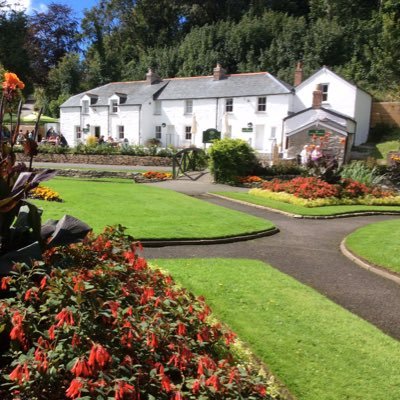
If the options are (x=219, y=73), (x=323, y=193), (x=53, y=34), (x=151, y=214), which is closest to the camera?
(x=151, y=214)

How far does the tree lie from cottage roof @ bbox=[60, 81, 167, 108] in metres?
21.9

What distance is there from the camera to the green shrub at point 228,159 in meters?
22.4

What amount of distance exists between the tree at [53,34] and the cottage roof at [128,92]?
21.9 meters

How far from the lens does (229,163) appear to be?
22594mm

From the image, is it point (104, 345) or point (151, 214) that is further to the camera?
point (151, 214)

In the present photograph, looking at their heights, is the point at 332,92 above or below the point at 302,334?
above

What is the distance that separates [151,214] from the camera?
12.1 m

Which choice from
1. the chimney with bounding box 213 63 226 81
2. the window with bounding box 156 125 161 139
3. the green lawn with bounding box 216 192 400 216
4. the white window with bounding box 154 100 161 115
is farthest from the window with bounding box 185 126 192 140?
the green lawn with bounding box 216 192 400 216

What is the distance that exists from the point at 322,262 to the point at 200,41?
5135 centimetres

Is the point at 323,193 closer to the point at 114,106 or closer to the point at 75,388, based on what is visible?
the point at 75,388

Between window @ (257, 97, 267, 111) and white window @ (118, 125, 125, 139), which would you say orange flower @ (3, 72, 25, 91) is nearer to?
window @ (257, 97, 267, 111)

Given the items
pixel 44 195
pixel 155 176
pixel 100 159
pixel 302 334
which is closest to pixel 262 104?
pixel 100 159

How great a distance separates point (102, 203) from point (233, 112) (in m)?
27.2

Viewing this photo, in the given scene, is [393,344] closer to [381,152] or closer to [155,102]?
[381,152]
